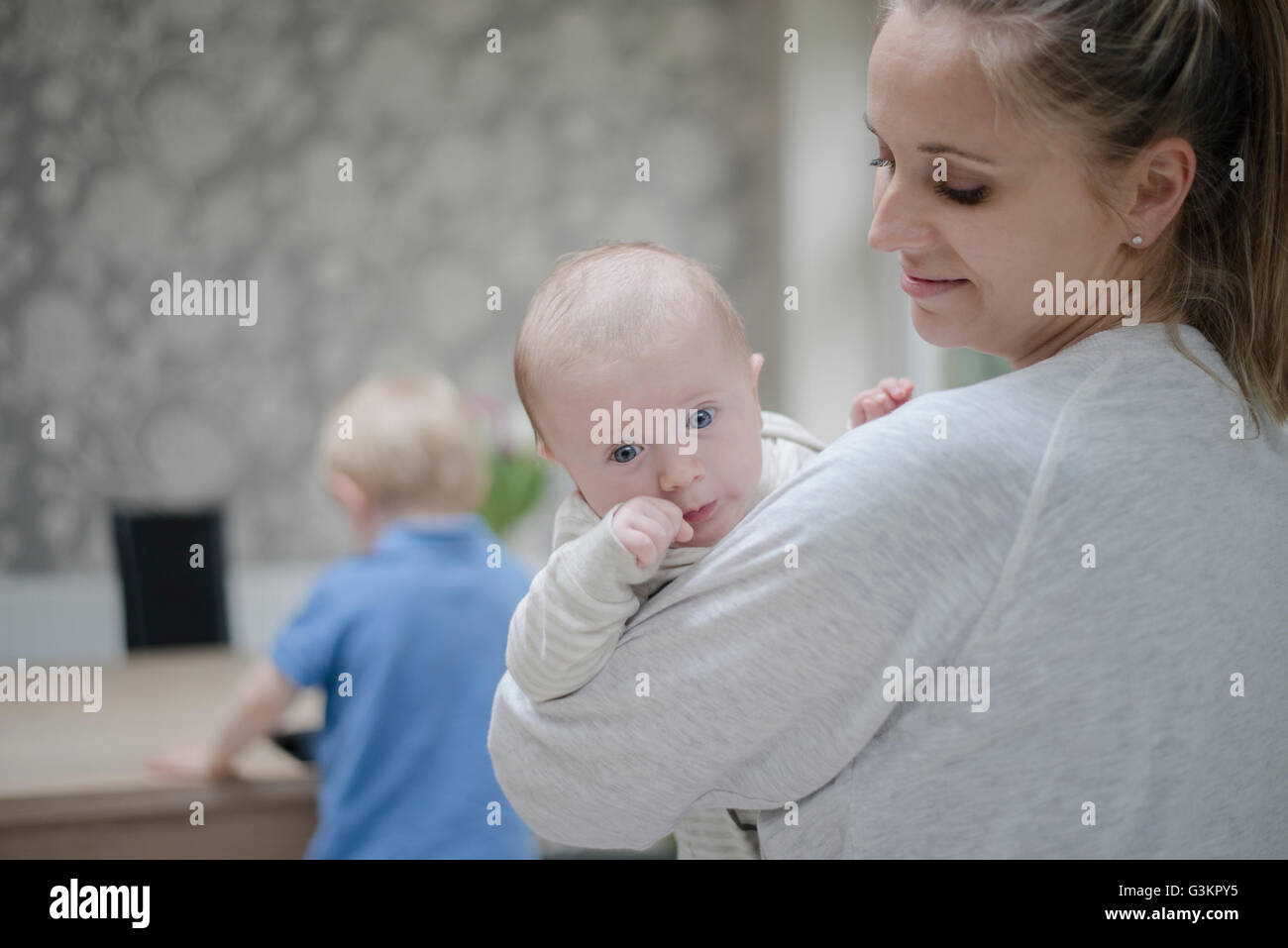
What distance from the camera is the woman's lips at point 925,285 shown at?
74cm

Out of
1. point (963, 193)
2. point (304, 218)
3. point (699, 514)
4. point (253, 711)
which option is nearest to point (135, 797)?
point (253, 711)

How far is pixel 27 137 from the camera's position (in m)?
3.31

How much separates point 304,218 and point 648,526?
10.1ft

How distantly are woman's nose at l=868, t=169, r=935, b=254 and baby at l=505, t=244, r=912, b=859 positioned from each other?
0.13 m

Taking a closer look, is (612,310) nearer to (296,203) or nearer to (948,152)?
(948,152)

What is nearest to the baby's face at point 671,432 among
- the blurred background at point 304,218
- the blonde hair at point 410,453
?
the blonde hair at point 410,453

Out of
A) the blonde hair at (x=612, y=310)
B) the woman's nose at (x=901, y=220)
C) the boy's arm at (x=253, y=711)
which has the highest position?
the woman's nose at (x=901, y=220)

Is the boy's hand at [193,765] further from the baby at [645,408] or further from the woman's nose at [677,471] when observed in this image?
the woman's nose at [677,471]

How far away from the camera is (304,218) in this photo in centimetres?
345

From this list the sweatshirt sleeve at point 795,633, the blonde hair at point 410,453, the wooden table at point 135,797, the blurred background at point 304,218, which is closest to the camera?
the sweatshirt sleeve at point 795,633

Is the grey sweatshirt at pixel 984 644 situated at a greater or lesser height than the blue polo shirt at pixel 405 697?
greater

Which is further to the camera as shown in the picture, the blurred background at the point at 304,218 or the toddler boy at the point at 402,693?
the blurred background at the point at 304,218

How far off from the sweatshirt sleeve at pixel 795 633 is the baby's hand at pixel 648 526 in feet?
0.09

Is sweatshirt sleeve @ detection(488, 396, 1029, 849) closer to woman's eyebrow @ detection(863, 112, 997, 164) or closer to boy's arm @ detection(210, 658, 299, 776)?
woman's eyebrow @ detection(863, 112, 997, 164)
